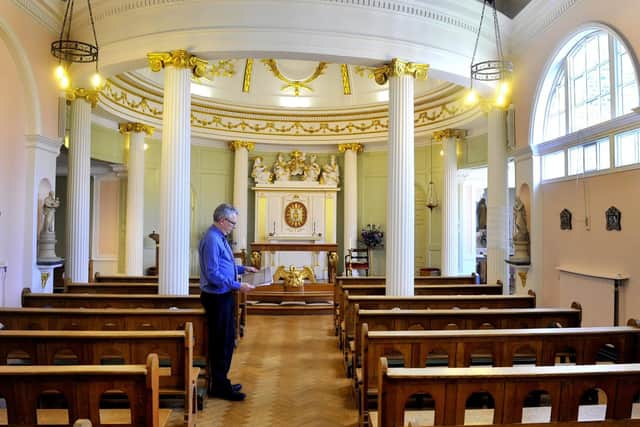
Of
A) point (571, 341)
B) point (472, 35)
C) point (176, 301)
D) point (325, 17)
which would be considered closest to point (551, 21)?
point (472, 35)

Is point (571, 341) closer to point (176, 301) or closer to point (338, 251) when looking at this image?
point (176, 301)

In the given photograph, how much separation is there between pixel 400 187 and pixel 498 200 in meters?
2.27

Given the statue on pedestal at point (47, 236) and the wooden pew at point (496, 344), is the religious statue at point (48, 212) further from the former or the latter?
the wooden pew at point (496, 344)

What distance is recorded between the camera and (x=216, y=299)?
Answer: 4.39 metres

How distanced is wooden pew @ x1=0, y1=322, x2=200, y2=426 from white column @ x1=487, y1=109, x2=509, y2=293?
617 centimetres

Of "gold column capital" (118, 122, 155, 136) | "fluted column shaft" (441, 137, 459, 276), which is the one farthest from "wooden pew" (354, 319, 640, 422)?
"gold column capital" (118, 122, 155, 136)

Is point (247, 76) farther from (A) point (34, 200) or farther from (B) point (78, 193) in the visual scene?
(A) point (34, 200)

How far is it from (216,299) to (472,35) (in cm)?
620

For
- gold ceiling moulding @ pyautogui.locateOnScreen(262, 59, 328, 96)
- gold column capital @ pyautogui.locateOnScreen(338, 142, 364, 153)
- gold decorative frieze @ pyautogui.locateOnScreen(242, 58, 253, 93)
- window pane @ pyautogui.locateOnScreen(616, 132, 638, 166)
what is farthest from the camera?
gold column capital @ pyautogui.locateOnScreen(338, 142, 364, 153)

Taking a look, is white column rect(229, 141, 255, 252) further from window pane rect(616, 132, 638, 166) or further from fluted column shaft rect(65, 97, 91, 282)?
window pane rect(616, 132, 638, 166)

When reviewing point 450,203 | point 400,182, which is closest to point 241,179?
point 450,203

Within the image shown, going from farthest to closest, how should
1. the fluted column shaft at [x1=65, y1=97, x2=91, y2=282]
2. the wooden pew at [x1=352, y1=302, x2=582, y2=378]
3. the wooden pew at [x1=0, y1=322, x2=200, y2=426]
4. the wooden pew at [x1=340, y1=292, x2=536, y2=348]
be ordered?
1. the fluted column shaft at [x1=65, y1=97, x2=91, y2=282]
2. the wooden pew at [x1=340, y1=292, x2=536, y2=348]
3. the wooden pew at [x1=352, y1=302, x2=582, y2=378]
4. the wooden pew at [x1=0, y1=322, x2=200, y2=426]

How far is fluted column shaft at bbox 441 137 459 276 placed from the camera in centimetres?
1124

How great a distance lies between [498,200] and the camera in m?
8.26
